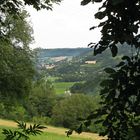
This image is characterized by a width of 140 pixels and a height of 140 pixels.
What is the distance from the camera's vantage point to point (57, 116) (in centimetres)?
8344

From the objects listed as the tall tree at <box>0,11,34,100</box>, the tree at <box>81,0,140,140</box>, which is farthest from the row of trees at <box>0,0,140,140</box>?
the tall tree at <box>0,11,34,100</box>

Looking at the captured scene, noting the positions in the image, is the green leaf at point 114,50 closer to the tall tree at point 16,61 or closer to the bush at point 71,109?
the tall tree at point 16,61

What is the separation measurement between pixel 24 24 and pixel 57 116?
182ft

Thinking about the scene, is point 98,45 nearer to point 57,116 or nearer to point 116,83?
point 116,83

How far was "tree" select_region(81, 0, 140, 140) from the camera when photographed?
3.72 metres

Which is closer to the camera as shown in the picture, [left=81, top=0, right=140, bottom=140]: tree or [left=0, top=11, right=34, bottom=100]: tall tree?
[left=81, top=0, right=140, bottom=140]: tree

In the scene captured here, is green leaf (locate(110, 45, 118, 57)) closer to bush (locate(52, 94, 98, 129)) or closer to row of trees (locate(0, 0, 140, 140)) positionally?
row of trees (locate(0, 0, 140, 140))

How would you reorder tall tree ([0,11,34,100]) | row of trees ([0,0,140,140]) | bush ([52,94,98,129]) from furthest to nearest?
1. bush ([52,94,98,129])
2. tall tree ([0,11,34,100])
3. row of trees ([0,0,140,140])

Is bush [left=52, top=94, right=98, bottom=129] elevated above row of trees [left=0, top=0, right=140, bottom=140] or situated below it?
below

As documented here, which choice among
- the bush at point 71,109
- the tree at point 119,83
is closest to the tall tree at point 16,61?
the tree at point 119,83

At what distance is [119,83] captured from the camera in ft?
12.7

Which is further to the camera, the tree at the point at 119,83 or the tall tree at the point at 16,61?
the tall tree at the point at 16,61

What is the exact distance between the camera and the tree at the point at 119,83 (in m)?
3.72

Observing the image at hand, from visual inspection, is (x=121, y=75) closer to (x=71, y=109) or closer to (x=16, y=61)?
(x=16, y=61)
